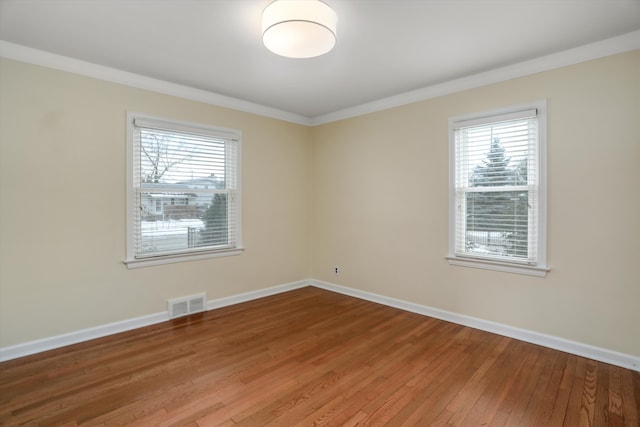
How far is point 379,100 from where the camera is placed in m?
4.23

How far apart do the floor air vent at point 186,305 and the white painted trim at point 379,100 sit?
239 centimetres

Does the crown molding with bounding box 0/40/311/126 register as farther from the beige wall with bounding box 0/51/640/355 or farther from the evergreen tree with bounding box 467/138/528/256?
the evergreen tree with bounding box 467/138/528/256

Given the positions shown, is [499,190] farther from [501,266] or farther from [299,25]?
[299,25]

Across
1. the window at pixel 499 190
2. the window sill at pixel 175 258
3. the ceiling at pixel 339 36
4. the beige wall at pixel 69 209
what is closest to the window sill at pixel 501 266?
the window at pixel 499 190

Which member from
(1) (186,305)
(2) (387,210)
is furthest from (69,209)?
(2) (387,210)

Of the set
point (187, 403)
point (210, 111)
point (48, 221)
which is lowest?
point (187, 403)

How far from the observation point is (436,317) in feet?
12.3

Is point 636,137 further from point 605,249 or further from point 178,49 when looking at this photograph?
point 178,49

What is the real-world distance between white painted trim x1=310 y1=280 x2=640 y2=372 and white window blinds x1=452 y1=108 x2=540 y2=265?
2.28 feet

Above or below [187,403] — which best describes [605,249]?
above

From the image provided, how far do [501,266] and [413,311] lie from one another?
1.19 m

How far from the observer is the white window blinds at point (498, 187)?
3.08 meters

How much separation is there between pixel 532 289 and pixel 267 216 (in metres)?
3.31

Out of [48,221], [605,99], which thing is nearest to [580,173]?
[605,99]
